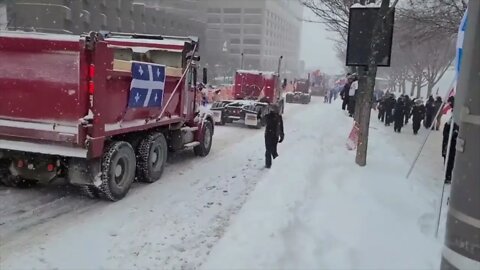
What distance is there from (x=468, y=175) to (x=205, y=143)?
9.94m

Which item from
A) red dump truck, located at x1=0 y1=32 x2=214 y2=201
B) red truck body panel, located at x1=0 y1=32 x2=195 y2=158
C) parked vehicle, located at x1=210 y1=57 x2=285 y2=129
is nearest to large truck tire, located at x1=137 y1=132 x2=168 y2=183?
red dump truck, located at x1=0 y1=32 x2=214 y2=201

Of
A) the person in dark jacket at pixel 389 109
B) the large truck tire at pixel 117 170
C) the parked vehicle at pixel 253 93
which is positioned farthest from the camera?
the person in dark jacket at pixel 389 109

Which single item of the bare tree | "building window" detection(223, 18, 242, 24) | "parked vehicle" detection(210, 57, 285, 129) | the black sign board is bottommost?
"parked vehicle" detection(210, 57, 285, 129)

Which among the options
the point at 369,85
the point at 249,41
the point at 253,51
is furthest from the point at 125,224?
the point at 249,41

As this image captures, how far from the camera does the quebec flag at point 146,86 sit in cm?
787

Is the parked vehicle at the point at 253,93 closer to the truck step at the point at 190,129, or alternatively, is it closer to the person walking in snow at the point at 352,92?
the person walking in snow at the point at 352,92

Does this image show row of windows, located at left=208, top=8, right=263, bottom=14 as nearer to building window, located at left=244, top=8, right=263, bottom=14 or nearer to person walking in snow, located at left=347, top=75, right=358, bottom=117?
building window, located at left=244, top=8, right=263, bottom=14

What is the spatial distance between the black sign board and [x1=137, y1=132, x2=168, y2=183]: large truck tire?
4.32 metres

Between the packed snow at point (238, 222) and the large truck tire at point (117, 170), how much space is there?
0.65ft

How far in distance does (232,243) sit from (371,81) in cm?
598

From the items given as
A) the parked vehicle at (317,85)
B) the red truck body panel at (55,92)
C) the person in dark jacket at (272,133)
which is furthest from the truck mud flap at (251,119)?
the parked vehicle at (317,85)

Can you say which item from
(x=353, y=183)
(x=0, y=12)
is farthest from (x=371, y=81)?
(x=0, y=12)

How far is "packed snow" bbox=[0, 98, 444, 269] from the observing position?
205 inches

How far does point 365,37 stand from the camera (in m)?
9.77
